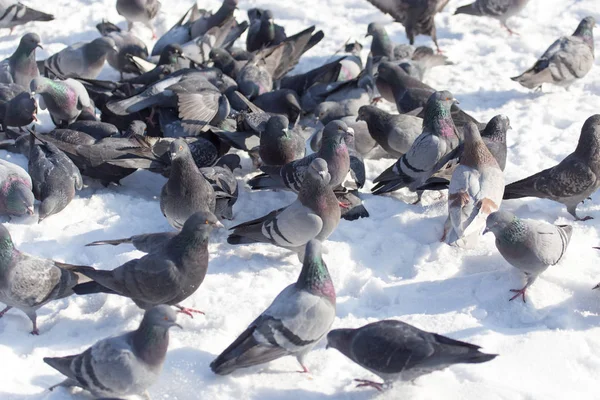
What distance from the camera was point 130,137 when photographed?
746cm

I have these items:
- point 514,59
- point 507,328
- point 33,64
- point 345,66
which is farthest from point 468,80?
point 33,64

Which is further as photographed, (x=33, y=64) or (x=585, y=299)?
(x=33, y=64)

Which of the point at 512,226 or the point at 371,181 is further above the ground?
the point at 512,226

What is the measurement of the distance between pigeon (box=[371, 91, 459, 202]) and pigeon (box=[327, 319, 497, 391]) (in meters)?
2.48

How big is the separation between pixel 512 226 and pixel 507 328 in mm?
782

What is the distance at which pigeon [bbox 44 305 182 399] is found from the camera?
4.27 metres

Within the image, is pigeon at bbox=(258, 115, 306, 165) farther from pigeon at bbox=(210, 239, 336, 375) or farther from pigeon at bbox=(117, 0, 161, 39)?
pigeon at bbox=(117, 0, 161, 39)

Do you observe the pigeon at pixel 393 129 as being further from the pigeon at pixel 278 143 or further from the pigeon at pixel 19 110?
the pigeon at pixel 19 110

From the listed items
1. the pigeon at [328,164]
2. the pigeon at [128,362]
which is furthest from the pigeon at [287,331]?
the pigeon at [328,164]

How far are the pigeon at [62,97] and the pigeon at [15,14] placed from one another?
3023 millimetres

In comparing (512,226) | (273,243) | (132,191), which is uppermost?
(512,226)

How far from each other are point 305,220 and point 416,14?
5.54m

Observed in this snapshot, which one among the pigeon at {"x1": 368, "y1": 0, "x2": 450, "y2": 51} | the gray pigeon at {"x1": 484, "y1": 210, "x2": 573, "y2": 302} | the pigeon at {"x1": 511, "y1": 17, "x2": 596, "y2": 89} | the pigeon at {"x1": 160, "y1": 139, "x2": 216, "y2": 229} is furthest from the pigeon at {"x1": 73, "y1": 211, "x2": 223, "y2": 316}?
the pigeon at {"x1": 368, "y1": 0, "x2": 450, "y2": 51}

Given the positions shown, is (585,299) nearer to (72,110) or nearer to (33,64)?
(72,110)
